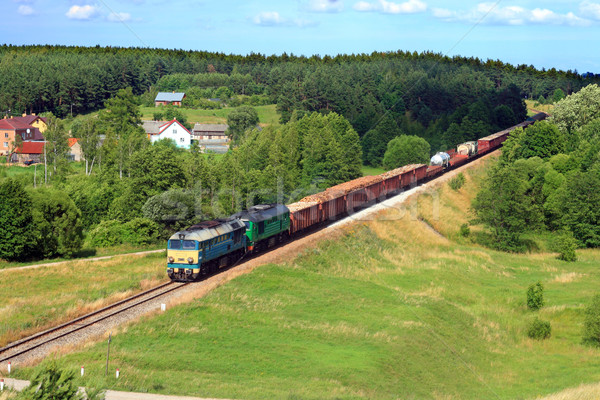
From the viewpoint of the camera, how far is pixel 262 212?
173ft

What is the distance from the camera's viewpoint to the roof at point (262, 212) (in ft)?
167

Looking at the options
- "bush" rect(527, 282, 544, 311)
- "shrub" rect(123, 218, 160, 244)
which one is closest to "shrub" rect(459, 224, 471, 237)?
"bush" rect(527, 282, 544, 311)

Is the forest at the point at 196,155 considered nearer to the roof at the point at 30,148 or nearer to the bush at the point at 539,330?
the roof at the point at 30,148

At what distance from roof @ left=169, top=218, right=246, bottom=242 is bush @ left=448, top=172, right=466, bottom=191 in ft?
179

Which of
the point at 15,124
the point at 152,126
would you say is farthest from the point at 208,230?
the point at 152,126

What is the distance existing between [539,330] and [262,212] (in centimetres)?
2383

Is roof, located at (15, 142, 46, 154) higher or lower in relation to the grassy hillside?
higher

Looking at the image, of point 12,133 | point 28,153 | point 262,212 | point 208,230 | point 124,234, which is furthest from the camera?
point 12,133

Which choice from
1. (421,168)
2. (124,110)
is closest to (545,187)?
(421,168)

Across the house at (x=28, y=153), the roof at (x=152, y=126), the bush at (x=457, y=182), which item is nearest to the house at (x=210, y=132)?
the roof at (x=152, y=126)

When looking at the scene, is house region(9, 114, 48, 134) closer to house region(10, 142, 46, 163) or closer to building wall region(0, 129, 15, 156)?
building wall region(0, 129, 15, 156)

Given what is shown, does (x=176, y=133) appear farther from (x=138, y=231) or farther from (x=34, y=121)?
(x=138, y=231)

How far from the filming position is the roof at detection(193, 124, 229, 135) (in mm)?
175500

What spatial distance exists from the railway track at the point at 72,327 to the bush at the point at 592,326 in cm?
3026
